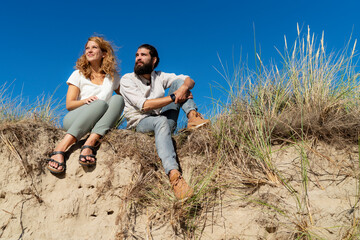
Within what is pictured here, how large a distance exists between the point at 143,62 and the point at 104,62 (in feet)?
1.76

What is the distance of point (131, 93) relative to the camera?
3797mm

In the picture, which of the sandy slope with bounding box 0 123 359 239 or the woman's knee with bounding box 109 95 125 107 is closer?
the sandy slope with bounding box 0 123 359 239

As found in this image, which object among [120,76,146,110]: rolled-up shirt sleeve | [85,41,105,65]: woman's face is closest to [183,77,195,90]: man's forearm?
[120,76,146,110]: rolled-up shirt sleeve

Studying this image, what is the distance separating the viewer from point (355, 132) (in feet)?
9.95

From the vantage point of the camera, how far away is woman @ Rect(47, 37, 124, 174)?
3.24 meters

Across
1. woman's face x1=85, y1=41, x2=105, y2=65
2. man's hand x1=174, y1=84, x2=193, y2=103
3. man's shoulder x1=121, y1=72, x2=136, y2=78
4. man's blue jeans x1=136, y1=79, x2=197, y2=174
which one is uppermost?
woman's face x1=85, y1=41, x2=105, y2=65

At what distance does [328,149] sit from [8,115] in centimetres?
371

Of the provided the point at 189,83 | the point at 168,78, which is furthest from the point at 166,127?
the point at 168,78

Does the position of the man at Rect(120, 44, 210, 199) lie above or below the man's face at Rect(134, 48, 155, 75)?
below

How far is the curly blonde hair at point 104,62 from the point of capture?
12.9ft

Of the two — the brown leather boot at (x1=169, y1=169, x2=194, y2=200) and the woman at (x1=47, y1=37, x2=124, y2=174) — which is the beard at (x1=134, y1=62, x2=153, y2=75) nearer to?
the woman at (x1=47, y1=37, x2=124, y2=174)

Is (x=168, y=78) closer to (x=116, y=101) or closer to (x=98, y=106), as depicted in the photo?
(x=116, y=101)

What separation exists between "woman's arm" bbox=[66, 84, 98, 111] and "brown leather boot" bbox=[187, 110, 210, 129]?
1.20 m

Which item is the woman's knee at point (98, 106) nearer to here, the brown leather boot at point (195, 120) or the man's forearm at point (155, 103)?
the man's forearm at point (155, 103)
